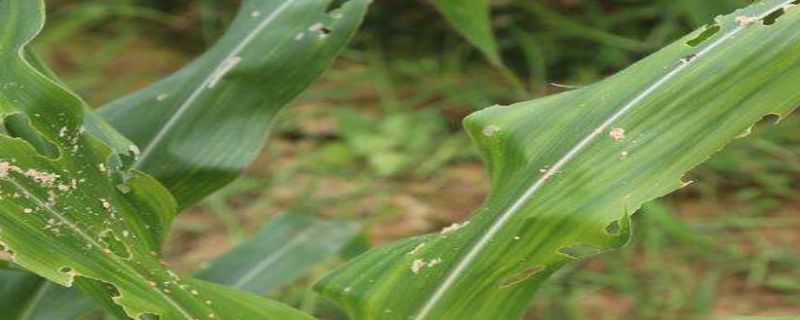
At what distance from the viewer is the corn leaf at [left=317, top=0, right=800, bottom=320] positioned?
673mm

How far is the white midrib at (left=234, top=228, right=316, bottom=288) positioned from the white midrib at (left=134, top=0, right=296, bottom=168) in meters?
0.30

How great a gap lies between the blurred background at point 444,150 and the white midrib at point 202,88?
462 mm

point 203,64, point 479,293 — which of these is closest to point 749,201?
point 203,64

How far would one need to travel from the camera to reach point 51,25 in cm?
251

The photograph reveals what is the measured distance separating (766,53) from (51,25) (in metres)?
2.06

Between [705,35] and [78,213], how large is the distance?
388mm

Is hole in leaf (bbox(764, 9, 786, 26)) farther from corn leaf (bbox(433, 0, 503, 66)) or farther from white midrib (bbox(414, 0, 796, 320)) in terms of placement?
corn leaf (bbox(433, 0, 503, 66))

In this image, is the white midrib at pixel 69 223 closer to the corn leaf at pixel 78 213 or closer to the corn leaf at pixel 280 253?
the corn leaf at pixel 78 213

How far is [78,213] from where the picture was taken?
68 centimetres

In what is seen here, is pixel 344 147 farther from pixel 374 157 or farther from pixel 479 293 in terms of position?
pixel 479 293

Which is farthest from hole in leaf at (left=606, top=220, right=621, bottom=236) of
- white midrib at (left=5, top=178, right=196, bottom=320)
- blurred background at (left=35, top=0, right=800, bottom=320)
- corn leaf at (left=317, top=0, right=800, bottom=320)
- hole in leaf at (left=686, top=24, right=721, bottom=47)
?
blurred background at (left=35, top=0, right=800, bottom=320)

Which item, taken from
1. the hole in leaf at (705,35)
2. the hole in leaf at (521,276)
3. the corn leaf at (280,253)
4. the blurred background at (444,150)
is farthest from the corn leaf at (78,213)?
the blurred background at (444,150)

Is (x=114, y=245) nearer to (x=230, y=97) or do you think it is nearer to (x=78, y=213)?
(x=78, y=213)

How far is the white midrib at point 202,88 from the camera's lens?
3.08 ft
